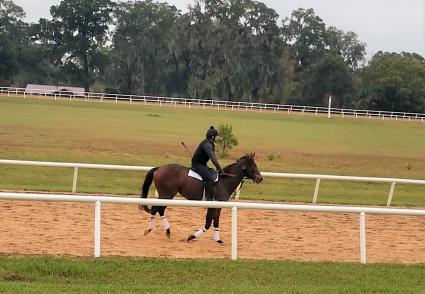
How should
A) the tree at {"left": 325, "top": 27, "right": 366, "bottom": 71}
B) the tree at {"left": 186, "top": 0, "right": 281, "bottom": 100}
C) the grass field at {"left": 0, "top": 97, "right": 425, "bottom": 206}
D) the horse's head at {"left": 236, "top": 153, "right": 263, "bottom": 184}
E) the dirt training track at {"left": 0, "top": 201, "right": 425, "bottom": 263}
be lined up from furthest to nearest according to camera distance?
the tree at {"left": 325, "top": 27, "right": 366, "bottom": 71} < the tree at {"left": 186, "top": 0, "right": 281, "bottom": 100} < the grass field at {"left": 0, "top": 97, "right": 425, "bottom": 206} < the horse's head at {"left": 236, "top": 153, "right": 263, "bottom": 184} < the dirt training track at {"left": 0, "top": 201, "right": 425, "bottom": 263}

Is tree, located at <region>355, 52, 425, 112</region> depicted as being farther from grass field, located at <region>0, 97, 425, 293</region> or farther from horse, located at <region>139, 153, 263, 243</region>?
horse, located at <region>139, 153, 263, 243</region>

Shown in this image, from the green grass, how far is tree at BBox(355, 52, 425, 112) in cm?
6534

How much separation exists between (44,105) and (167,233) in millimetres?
43114

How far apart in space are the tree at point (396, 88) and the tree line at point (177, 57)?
0.82 ft

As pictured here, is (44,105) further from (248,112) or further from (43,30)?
(43,30)

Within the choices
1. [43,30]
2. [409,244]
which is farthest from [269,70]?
[409,244]

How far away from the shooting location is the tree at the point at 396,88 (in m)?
71.6

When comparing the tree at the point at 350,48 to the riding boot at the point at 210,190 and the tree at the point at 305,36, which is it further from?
the riding boot at the point at 210,190

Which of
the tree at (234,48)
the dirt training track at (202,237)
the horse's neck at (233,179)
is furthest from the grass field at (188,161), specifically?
the tree at (234,48)

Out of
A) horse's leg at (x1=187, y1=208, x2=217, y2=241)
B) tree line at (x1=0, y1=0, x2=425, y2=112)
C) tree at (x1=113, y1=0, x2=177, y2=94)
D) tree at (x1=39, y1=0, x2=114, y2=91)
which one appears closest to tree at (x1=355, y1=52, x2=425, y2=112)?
tree line at (x1=0, y1=0, x2=425, y2=112)

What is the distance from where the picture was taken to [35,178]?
1997 cm

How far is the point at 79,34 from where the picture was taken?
88688 mm

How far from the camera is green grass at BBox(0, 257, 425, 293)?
23.8ft

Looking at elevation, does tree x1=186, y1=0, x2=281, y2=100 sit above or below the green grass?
above
